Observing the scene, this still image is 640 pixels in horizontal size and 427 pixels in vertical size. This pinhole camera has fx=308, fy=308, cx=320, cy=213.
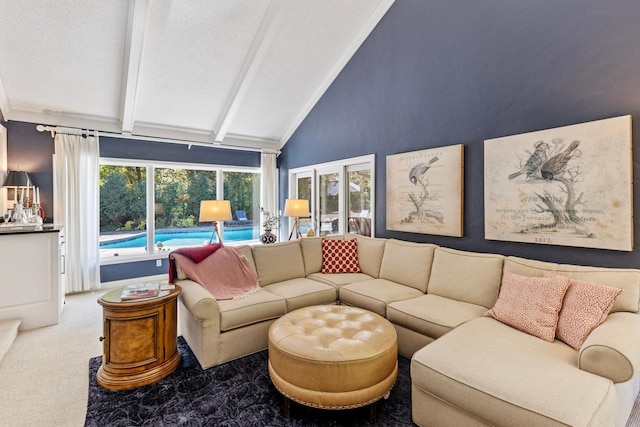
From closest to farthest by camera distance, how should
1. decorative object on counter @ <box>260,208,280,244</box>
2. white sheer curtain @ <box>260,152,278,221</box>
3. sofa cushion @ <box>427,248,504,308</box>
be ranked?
sofa cushion @ <box>427,248,504,308</box>, decorative object on counter @ <box>260,208,280,244</box>, white sheer curtain @ <box>260,152,278,221</box>

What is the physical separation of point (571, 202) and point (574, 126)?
2.04 feet

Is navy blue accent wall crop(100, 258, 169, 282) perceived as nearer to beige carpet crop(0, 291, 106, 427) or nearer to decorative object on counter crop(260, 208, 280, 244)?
beige carpet crop(0, 291, 106, 427)

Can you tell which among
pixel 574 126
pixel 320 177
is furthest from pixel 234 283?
pixel 574 126

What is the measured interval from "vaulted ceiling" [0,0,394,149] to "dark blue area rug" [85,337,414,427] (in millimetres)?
3447

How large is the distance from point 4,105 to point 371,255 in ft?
17.0

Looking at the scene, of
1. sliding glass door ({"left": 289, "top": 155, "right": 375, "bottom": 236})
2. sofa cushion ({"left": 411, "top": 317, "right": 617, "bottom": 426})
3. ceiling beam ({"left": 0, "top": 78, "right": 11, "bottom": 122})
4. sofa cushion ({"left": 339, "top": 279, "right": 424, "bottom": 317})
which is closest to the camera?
sofa cushion ({"left": 411, "top": 317, "right": 617, "bottom": 426})

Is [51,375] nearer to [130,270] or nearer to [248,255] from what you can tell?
[248,255]

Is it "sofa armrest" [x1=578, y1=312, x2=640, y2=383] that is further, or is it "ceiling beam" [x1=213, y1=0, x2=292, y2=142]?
"ceiling beam" [x1=213, y1=0, x2=292, y2=142]

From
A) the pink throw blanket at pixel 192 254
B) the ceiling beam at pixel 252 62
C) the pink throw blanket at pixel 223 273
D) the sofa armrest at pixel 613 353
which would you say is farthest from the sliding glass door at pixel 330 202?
the sofa armrest at pixel 613 353

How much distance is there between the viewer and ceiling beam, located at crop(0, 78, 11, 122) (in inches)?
153

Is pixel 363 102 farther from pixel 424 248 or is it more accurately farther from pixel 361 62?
pixel 424 248

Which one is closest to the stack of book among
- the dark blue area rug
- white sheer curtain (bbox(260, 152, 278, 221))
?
the dark blue area rug

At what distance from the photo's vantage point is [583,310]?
76.8 inches

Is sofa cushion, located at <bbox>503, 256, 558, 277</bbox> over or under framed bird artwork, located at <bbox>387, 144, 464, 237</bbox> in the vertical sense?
under
